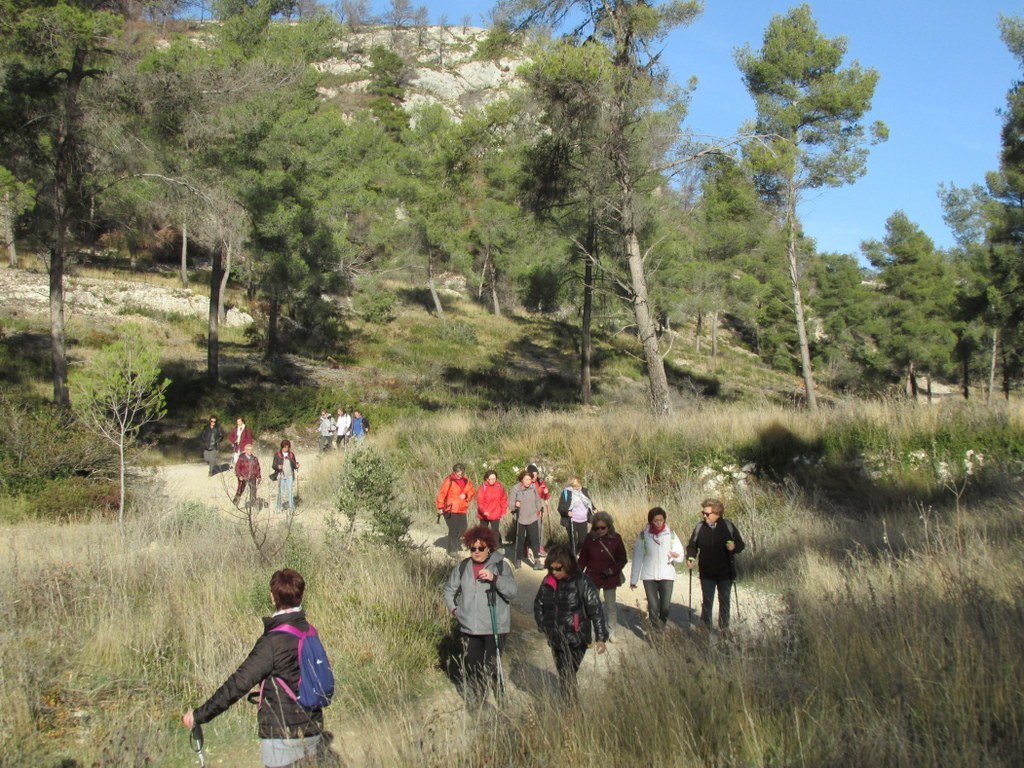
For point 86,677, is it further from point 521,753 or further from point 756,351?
point 756,351

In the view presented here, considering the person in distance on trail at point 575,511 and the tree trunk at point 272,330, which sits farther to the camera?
the tree trunk at point 272,330

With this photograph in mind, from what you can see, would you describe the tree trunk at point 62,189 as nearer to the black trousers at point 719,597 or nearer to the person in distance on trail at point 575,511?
the person in distance on trail at point 575,511

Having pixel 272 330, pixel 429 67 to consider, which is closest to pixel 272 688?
pixel 272 330

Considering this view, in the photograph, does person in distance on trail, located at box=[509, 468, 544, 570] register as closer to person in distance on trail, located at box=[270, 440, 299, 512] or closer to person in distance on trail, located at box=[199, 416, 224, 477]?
person in distance on trail, located at box=[270, 440, 299, 512]

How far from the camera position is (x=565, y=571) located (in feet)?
18.9

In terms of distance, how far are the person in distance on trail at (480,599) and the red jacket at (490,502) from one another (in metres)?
5.18

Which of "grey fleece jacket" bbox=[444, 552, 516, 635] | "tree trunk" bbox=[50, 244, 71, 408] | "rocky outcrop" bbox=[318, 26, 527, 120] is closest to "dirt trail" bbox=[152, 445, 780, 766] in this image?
"grey fleece jacket" bbox=[444, 552, 516, 635]

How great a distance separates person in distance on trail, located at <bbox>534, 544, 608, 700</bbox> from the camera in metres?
5.66

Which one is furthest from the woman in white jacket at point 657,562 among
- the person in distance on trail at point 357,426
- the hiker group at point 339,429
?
the hiker group at point 339,429

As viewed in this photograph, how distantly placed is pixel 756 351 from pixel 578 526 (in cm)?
5285

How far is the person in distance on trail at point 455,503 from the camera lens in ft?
36.4

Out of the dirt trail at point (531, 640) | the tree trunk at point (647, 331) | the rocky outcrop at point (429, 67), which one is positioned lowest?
the dirt trail at point (531, 640)

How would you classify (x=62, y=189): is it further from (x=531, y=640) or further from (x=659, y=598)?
(x=659, y=598)

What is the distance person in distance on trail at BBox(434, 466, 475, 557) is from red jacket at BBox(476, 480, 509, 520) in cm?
21
